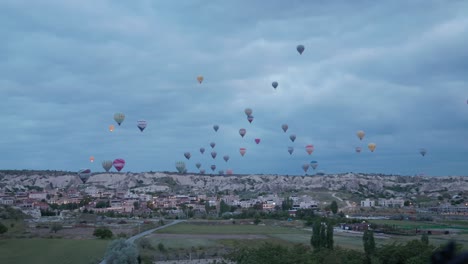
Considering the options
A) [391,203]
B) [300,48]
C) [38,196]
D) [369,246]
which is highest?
[300,48]

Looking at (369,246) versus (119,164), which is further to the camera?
(119,164)

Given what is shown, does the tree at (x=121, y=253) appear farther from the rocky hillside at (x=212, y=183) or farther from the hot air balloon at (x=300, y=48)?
the rocky hillside at (x=212, y=183)

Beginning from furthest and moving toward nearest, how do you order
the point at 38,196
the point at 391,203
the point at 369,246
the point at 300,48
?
the point at 38,196, the point at 391,203, the point at 300,48, the point at 369,246

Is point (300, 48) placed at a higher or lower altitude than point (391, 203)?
higher

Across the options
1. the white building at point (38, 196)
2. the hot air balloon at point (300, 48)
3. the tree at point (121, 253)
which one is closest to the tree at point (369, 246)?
the tree at point (121, 253)

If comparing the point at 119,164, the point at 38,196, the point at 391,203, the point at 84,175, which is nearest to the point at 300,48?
the point at 119,164

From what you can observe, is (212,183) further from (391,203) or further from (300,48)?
(300,48)

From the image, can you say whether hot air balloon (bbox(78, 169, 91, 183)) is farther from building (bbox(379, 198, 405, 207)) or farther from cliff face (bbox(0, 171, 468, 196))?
cliff face (bbox(0, 171, 468, 196))
